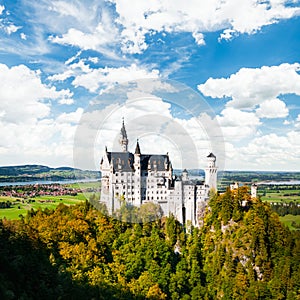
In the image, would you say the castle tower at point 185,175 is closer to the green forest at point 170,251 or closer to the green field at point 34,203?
the green forest at point 170,251

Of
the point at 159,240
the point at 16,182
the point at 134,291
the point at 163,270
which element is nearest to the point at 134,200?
the point at 159,240

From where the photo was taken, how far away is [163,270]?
155ft

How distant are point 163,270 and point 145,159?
17377mm

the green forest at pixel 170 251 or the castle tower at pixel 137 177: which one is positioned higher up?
the castle tower at pixel 137 177

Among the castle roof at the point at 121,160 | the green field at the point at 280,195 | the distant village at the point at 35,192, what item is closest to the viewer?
the castle roof at the point at 121,160

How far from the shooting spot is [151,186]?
177 feet

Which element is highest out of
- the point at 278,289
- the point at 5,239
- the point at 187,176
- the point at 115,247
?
the point at 187,176

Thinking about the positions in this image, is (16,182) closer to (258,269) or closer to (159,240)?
(159,240)

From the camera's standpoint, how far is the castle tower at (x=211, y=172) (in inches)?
2119

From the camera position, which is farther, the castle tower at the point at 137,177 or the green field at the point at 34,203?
the green field at the point at 34,203

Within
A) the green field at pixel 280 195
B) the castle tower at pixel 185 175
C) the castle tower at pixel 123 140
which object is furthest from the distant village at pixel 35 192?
the green field at pixel 280 195

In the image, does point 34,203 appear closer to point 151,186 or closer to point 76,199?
point 76,199

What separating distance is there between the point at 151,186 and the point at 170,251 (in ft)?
33.1

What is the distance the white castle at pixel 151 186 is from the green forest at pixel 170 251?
186 centimetres
